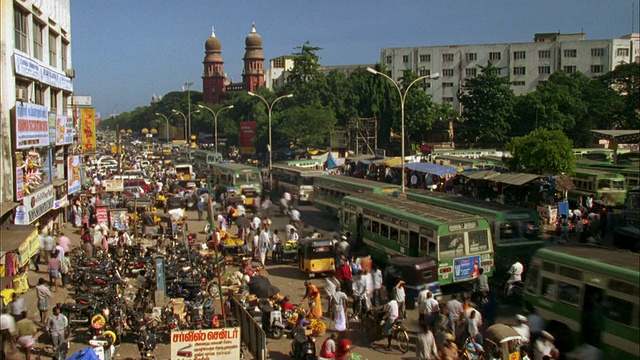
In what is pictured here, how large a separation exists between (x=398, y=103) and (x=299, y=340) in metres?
51.9

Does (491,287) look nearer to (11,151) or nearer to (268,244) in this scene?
(268,244)

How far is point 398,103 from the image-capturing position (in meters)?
61.7

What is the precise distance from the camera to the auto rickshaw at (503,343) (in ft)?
32.4

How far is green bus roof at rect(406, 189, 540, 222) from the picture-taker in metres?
18.4

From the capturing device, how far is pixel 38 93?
77.6 feet

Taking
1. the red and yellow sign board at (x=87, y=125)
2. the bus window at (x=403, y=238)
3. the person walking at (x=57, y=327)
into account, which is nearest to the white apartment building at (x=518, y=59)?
the red and yellow sign board at (x=87, y=125)

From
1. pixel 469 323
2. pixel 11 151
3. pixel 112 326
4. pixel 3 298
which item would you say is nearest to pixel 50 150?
pixel 11 151

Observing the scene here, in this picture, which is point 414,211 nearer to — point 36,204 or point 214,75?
point 36,204

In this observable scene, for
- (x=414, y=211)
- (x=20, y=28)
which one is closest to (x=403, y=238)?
(x=414, y=211)

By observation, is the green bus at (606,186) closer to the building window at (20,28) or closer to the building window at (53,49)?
the building window at (20,28)

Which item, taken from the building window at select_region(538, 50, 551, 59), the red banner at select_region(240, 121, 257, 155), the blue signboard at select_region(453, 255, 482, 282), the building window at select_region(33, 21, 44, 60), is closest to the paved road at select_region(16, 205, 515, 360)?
the blue signboard at select_region(453, 255, 482, 282)

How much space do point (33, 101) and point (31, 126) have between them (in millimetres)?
2592

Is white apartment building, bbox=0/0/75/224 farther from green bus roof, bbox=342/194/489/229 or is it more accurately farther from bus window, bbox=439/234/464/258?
bus window, bbox=439/234/464/258

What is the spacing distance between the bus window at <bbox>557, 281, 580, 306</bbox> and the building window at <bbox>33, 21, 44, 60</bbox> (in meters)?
19.4
